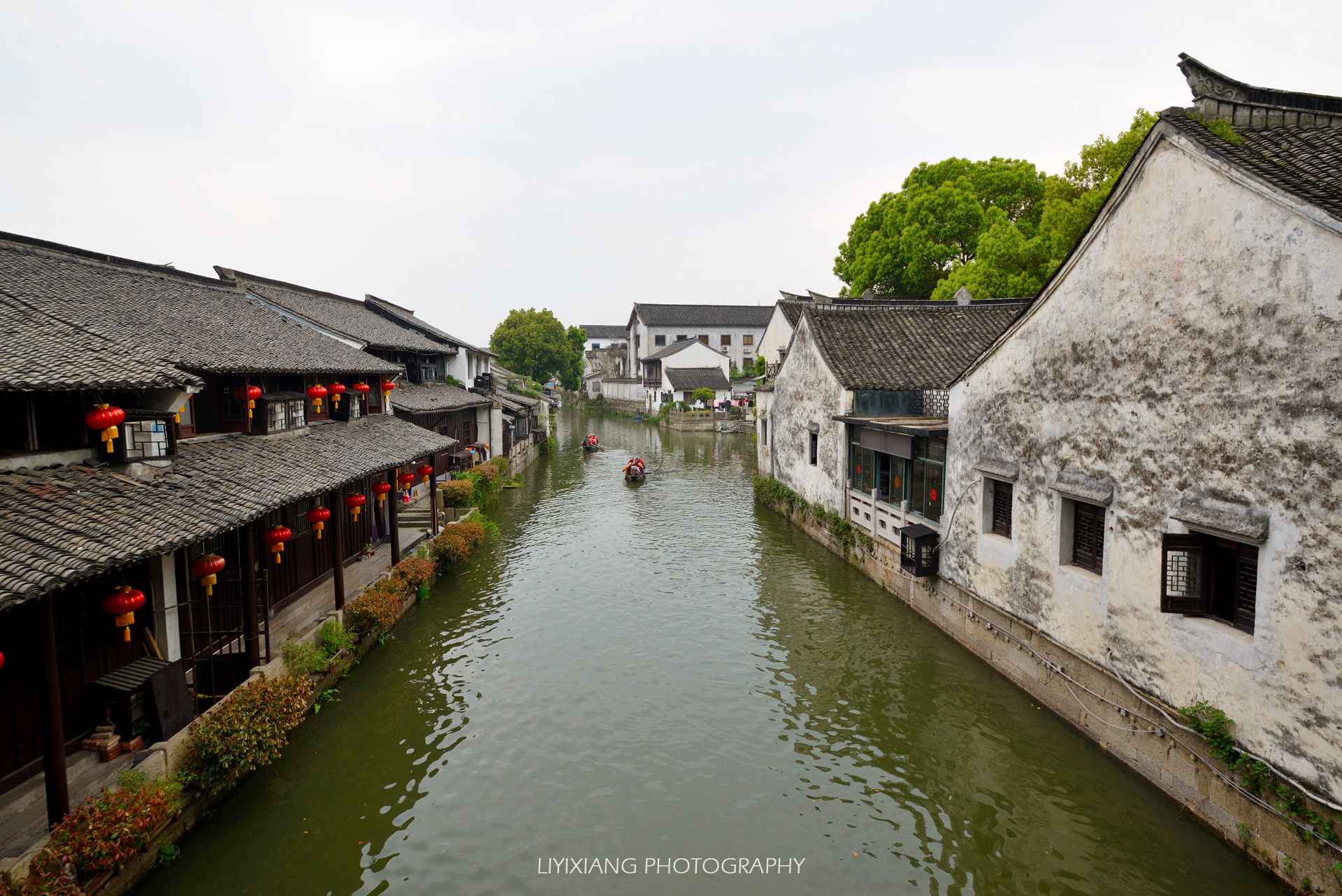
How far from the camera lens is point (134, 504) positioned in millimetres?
8367

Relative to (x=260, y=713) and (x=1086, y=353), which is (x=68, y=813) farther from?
(x=1086, y=353)

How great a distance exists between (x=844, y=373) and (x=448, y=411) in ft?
57.4

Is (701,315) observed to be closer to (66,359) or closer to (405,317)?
(405,317)

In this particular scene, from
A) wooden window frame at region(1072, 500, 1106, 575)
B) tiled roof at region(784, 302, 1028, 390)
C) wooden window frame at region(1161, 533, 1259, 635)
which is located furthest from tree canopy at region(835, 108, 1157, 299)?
wooden window frame at region(1161, 533, 1259, 635)

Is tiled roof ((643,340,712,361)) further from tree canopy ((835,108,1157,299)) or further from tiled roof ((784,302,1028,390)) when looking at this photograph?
tiled roof ((784,302,1028,390))

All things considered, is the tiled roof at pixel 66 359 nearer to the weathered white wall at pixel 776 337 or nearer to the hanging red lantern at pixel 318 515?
the hanging red lantern at pixel 318 515

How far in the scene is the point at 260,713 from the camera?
9.39 meters

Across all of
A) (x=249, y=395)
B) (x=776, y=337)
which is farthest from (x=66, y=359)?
(x=776, y=337)

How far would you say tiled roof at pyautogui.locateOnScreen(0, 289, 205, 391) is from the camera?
7617mm

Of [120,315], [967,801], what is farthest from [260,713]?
[967,801]

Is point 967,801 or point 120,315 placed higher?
point 120,315

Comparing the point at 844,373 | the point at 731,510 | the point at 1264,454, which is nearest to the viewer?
the point at 1264,454

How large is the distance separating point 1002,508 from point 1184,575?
478 cm

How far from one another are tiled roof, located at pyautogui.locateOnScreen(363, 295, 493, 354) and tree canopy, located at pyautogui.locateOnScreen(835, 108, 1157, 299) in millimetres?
24904
